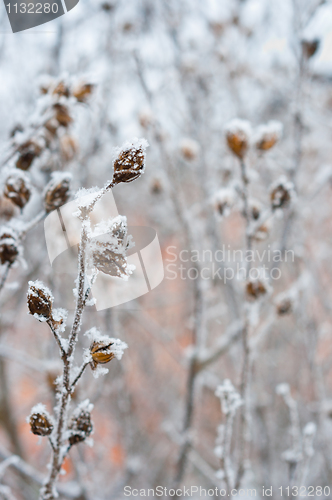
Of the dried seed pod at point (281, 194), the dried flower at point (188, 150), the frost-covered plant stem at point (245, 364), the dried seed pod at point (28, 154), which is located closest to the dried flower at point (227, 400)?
the frost-covered plant stem at point (245, 364)

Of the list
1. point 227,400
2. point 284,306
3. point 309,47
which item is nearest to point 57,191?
point 227,400

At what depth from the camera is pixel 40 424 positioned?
0.41 meters

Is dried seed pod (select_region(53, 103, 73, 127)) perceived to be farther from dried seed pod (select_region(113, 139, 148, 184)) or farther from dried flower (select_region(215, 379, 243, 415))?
dried flower (select_region(215, 379, 243, 415))

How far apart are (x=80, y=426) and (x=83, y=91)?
0.63 metres

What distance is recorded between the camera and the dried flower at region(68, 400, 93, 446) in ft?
1.44

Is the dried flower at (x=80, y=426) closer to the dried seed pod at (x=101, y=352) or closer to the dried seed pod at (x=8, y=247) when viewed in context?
the dried seed pod at (x=101, y=352)

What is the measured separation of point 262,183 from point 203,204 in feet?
2.07

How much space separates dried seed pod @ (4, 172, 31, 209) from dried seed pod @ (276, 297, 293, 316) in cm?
60

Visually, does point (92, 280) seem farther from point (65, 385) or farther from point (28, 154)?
point (28, 154)

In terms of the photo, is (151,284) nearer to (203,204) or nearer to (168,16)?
(203,204)

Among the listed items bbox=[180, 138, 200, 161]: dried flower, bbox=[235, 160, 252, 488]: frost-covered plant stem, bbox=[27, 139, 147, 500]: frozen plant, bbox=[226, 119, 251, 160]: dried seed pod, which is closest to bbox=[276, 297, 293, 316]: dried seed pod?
bbox=[235, 160, 252, 488]: frost-covered plant stem

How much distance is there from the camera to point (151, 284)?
0.85 m

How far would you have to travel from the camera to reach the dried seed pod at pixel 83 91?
0.68 metres

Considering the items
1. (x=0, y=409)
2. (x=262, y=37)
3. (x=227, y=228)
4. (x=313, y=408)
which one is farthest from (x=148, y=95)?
(x=227, y=228)
